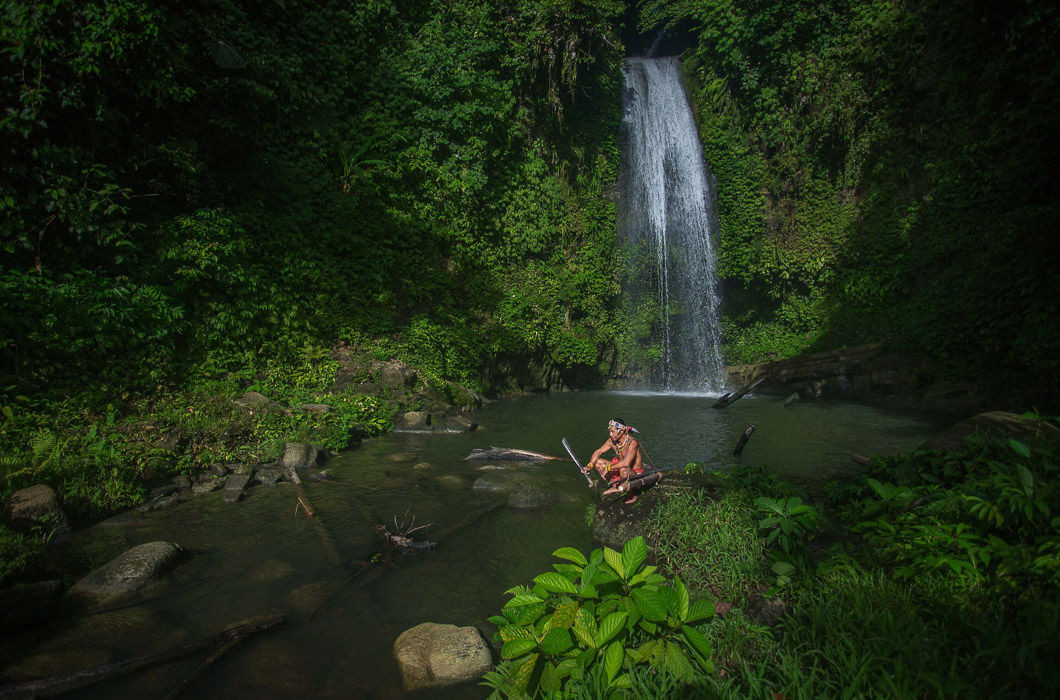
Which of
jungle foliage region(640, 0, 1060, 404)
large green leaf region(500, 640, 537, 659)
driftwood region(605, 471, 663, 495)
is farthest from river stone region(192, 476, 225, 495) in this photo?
jungle foliage region(640, 0, 1060, 404)

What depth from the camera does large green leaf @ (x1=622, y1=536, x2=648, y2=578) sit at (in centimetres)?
291

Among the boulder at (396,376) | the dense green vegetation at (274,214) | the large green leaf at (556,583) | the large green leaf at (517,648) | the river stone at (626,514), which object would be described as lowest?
the river stone at (626,514)

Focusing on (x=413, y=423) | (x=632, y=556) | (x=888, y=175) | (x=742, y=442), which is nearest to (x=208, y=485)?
(x=413, y=423)

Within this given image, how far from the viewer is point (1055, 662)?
217 centimetres

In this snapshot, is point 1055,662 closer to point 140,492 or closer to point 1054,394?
point 140,492

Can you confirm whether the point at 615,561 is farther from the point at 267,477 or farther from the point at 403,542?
the point at 267,477

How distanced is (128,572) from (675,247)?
723 inches

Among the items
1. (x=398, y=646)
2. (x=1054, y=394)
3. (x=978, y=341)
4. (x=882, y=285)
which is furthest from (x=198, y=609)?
(x=882, y=285)

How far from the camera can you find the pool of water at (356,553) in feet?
11.7

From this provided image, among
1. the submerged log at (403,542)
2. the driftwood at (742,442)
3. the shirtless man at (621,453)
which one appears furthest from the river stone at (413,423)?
the driftwood at (742,442)

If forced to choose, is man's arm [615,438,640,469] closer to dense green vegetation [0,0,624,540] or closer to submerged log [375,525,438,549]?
submerged log [375,525,438,549]

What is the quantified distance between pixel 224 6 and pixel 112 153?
451cm

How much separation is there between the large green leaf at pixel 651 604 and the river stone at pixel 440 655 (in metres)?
1.50

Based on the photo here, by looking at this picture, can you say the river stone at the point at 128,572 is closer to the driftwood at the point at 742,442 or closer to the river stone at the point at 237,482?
the river stone at the point at 237,482
